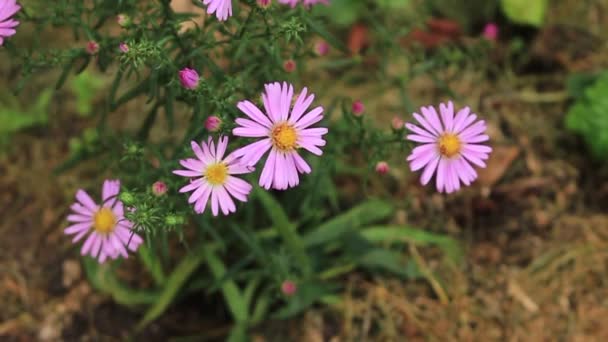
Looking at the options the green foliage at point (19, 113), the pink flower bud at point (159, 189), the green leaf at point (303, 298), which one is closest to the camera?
the pink flower bud at point (159, 189)

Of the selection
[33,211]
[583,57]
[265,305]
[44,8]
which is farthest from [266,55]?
[583,57]

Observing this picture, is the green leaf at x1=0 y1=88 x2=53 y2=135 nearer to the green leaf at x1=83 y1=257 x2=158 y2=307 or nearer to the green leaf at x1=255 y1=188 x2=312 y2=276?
the green leaf at x1=83 y1=257 x2=158 y2=307

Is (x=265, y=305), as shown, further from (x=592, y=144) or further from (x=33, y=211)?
(x=592, y=144)

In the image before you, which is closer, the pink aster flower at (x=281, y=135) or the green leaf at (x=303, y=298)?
the pink aster flower at (x=281, y=135)

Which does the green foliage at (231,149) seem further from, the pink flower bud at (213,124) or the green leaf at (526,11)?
the green leaf at (526,11)

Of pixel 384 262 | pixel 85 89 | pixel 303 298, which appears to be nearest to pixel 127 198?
pixel 303 298

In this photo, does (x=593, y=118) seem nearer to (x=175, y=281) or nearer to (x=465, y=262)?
(x=465, y=262)

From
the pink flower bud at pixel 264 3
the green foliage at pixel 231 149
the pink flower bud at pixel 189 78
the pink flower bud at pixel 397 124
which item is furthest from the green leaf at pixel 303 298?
the pink flower bud at pixel 264 3
